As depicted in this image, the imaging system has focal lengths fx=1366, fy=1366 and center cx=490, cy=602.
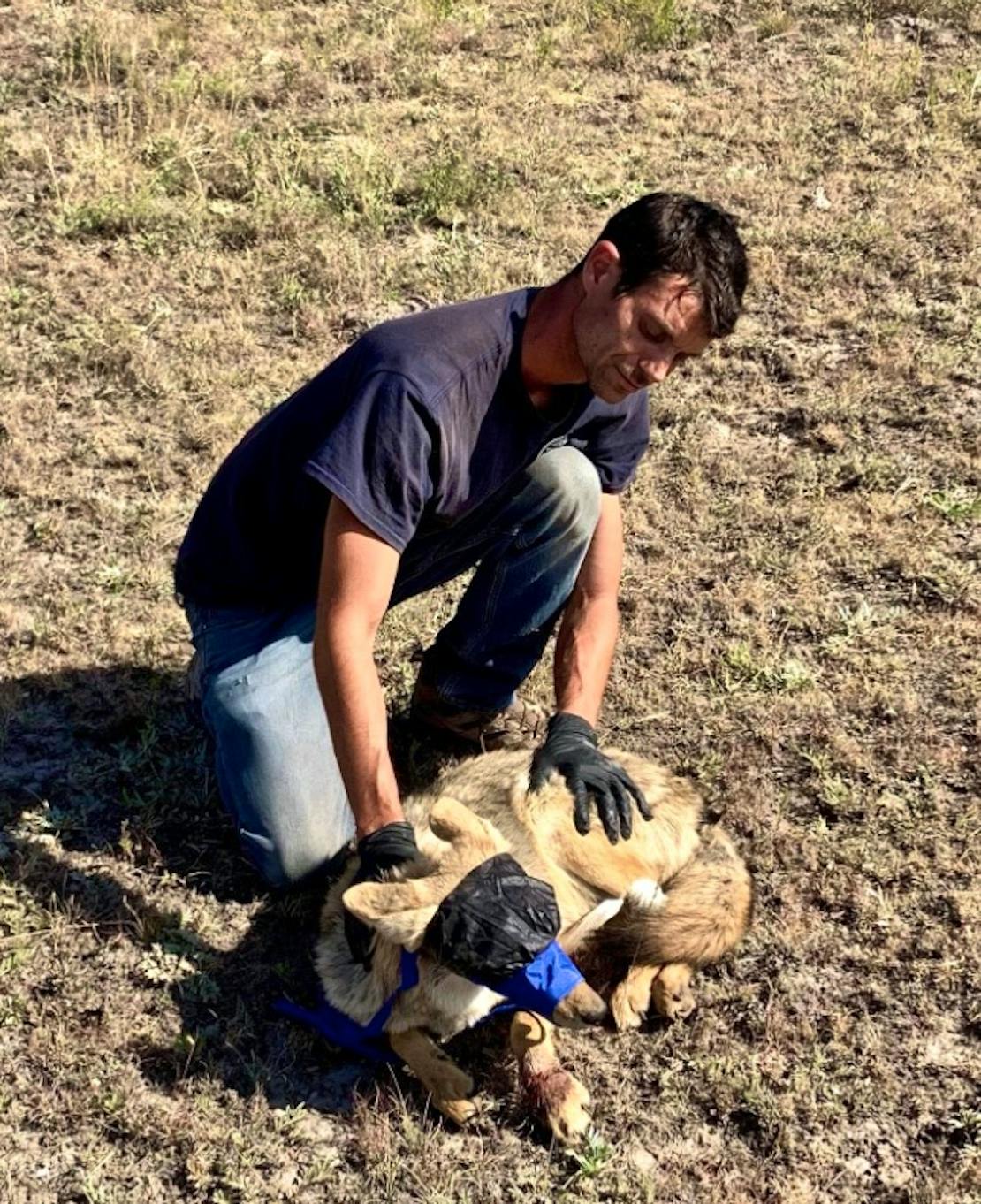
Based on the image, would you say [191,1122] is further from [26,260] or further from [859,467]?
[26,260]

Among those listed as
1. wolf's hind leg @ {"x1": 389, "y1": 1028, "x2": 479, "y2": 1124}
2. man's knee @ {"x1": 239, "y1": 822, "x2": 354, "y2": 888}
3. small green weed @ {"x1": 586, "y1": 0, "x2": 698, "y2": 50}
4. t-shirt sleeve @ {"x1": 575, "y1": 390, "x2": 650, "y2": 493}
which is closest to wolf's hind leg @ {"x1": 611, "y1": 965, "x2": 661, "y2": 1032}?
wolf's hind leg @ {"x1": 389, "y1": 1028, "x2": 479, "y2": 1124}

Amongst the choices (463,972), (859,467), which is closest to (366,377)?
(463,972)

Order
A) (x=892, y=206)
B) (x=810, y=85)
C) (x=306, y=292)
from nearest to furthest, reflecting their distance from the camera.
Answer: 1. (x=306, y=292)
2. (x=892, y=206)
3. (x=810, y=85)

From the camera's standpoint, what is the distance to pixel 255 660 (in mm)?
4637

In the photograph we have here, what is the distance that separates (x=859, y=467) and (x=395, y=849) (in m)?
3.58

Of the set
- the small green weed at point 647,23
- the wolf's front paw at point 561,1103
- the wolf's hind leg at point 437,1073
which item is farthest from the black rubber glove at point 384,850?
the small green weed at point 647,23

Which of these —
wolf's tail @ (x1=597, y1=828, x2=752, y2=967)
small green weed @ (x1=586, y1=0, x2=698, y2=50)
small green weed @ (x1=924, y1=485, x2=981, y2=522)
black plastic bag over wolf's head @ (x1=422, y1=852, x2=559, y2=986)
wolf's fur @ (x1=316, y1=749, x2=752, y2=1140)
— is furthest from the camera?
small green weed @ (x1=586, y1=0, x2=698, y2=50)

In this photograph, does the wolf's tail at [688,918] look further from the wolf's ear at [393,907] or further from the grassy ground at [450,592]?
the wolf's ear at [393,907]

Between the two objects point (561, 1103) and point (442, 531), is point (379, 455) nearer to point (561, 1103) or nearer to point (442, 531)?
point (442, 531)

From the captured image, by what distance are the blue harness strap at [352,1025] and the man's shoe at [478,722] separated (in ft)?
4.36

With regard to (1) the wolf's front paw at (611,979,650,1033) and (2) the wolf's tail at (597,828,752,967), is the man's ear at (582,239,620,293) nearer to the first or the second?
(2) the wolf's tail at (597,828,752,967)

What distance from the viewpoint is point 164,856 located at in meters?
4.85

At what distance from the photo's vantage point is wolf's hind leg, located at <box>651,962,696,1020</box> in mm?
4281

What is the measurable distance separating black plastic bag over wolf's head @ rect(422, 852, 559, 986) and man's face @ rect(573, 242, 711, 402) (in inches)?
58.3
